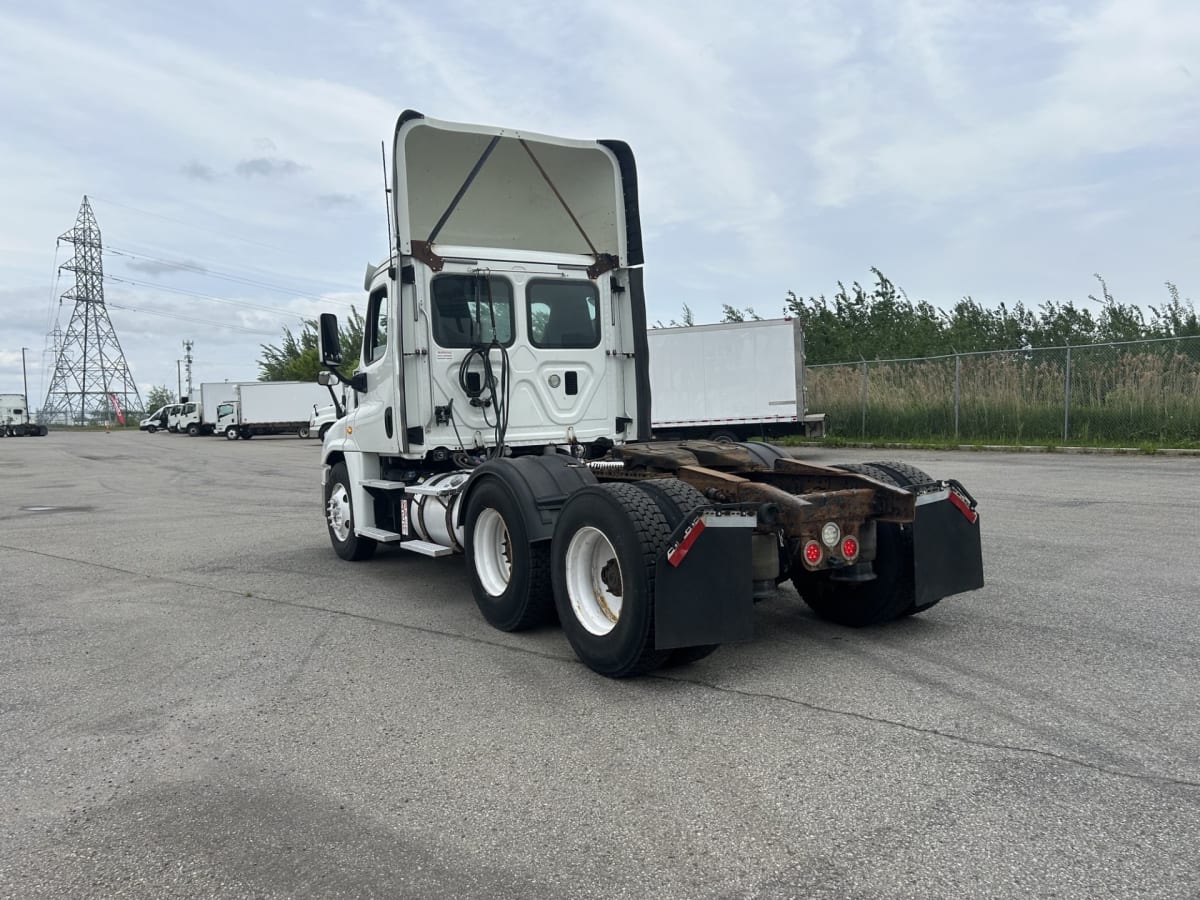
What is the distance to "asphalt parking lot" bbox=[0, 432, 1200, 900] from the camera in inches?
123

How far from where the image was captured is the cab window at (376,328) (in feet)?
26.3

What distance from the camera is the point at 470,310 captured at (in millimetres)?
7750

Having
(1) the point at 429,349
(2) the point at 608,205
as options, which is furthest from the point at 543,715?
(2) the point at 608,205

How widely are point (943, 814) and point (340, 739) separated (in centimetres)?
260

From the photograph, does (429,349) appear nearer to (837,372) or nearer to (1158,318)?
(837,372)

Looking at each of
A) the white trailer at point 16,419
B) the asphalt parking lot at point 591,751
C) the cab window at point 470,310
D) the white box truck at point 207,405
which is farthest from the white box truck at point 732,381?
the white trailer at point 16,419

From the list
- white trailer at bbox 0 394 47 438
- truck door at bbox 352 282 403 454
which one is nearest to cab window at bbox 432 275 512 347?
truck door at bbox 352 282 403 454

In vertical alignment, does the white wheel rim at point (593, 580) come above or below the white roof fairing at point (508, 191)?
below

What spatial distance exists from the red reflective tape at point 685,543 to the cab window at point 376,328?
4.03 metres

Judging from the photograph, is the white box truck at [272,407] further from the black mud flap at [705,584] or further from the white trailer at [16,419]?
the black mud flap at [705,584]

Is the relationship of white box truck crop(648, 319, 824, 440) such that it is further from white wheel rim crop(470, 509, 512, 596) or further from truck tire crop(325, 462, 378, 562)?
white wheel rim crop(470, 509, 512, 596)

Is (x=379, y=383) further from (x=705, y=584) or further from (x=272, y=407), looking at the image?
(x=272, y=407)

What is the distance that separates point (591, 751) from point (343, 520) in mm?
5584

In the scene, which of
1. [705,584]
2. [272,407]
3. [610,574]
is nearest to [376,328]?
[610,574]
